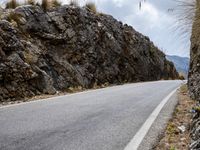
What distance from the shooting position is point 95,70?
25.9 metres

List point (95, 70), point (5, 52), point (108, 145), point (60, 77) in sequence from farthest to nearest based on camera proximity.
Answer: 1. point (95, 70)
2. point (60, 77)
3. point (5, 52)
4. point (108, 145)

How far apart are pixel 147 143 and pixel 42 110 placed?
4279mm

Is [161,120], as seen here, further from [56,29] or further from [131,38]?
[131,38]

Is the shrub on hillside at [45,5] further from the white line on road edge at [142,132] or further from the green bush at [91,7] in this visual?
the white line on road edge at [142,132]

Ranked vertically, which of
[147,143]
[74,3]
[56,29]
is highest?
[74,3]

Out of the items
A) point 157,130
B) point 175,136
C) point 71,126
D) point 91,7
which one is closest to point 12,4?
point 91,7

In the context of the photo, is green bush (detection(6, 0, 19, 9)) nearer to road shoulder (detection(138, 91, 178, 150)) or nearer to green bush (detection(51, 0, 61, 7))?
green bush (detection(51, 0, 61, 7))

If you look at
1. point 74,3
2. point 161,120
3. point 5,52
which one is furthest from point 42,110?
point 74,3

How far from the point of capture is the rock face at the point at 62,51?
1636 cm

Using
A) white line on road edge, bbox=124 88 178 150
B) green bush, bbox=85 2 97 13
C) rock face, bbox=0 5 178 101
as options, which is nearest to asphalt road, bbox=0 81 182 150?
white line on road edge, bbox=124 88 178 150

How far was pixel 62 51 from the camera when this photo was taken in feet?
74.9

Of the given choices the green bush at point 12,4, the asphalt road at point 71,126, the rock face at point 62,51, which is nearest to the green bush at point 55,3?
the rock face at point 62,51

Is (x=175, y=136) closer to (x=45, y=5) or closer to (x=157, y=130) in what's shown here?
(x=157, y=130)

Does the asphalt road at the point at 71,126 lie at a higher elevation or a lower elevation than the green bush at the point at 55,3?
lower
